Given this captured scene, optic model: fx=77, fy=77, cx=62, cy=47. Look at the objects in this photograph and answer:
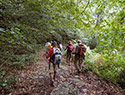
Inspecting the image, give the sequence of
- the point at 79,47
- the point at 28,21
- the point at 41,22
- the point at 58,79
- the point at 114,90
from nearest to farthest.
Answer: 1. the point at 114,90
2. the point at 58,79
3. the point at 79,47
4. the point at 28,21
5. the point at 41,22

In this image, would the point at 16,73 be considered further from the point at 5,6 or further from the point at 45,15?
the point at 45,15

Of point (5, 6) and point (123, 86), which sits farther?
point (123, 86)

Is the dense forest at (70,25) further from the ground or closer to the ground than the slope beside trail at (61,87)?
further from the ground

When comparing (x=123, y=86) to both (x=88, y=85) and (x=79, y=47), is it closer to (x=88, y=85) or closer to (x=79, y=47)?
(x=88, y=85)

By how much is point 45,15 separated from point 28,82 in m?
4.61

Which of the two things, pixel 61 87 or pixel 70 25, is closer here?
pixel 61 87

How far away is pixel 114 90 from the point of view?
12.8ft

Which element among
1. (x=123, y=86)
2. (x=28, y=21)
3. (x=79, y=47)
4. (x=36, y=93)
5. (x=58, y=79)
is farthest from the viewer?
(x=28, y=21)

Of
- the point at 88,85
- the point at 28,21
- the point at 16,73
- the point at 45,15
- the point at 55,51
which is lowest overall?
the point at 88,85

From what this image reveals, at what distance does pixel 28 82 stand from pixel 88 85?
3.33 meters

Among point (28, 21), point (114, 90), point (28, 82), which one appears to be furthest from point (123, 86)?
point (28, 21)

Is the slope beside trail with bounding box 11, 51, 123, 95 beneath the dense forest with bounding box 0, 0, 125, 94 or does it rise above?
beneath

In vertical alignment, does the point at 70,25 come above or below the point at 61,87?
above

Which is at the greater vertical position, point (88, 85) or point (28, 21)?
point (28, 21)
